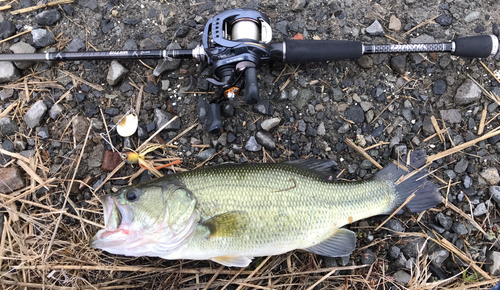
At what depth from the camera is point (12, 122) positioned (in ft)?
11.0

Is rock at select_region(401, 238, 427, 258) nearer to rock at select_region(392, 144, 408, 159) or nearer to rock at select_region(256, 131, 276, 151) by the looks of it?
rock at select_region(392, 144, 408, 159)

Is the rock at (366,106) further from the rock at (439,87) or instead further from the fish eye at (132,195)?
the fish eye at (132,195)

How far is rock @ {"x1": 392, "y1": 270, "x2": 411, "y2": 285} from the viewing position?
3117mm

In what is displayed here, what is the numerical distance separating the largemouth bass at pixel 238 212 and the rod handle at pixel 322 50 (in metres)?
1.08

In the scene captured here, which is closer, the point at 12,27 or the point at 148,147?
the point at 148,147

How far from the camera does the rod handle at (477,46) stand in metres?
3.11

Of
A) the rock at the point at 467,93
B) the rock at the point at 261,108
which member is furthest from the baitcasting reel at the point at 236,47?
the rock at the point at 467,93

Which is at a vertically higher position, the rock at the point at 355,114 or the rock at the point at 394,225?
the rock at the point at 355,114

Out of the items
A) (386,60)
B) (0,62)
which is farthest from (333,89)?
(0,62)

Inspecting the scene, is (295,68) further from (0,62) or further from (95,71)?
(0,62)

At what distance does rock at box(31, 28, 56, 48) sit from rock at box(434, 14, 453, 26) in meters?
4.45

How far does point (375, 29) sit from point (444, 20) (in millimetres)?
822

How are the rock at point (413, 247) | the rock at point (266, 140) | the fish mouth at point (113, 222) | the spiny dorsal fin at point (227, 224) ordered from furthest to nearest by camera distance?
the rock at point (266, 140) < the rock at point (413, 247) < the spiny dorsal fin at point (227, 224) < the fish mouth at point (113, 222)

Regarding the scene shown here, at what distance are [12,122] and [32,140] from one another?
0.30m
